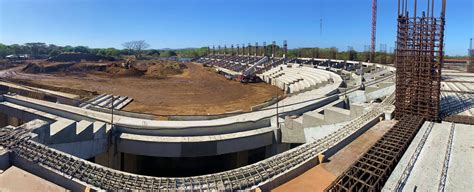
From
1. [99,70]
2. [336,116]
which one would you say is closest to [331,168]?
[336,116]

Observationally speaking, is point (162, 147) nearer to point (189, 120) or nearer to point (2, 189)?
point (189, 120)

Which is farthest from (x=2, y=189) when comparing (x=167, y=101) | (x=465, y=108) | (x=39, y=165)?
(x=167, y=101)

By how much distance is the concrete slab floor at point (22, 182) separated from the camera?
5.53m

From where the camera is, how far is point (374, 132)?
30.2 ft

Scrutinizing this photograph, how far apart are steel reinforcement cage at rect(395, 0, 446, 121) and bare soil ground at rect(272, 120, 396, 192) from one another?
3.00 metres

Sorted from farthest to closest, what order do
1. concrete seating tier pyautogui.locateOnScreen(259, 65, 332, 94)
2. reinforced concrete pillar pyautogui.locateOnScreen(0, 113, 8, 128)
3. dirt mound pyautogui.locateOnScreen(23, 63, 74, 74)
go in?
dirt mound pyautogui.locateOnScreen(23, 63, 74, 74)
concrete seating tier pyautogui.locateOnScreen(259, 65, 332, 94)
reinforced concrete pillar pyautogui.locateOnScreen(0, 113, 8, 128)

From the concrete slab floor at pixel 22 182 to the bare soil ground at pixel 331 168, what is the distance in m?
4.43

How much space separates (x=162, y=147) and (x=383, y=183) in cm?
759

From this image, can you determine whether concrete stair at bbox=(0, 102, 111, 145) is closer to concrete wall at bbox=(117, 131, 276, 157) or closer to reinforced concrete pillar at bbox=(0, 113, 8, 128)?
concrete wall at bbox=(117, 131, 276, 157)

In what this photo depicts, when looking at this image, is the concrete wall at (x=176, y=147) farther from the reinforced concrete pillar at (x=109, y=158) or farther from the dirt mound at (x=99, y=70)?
the dirt mound at (x=99, y=70)

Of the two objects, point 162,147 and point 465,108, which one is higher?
point 465,108

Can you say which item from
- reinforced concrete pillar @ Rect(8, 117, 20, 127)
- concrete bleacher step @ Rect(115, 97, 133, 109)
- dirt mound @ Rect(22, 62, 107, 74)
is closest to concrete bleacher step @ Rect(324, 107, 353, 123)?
Result: reinforced concrete pillar @ Rect(8, 117, 20, 127)

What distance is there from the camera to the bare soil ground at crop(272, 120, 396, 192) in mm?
5859

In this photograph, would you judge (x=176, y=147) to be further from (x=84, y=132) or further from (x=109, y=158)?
(x=84, y=132)
